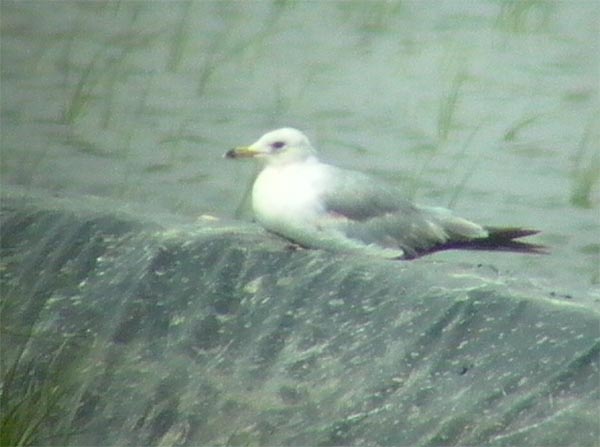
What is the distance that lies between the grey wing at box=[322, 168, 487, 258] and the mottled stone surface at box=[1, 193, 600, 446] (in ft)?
0.23

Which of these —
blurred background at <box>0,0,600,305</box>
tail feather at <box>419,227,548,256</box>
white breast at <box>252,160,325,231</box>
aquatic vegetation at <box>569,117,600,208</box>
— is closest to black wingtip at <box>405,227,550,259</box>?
tail feather at <box>419,227,548,256</box>

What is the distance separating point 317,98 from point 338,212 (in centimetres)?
303

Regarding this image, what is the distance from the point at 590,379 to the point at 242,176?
279cm

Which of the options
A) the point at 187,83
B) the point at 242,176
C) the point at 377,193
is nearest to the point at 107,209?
the point at 377,193

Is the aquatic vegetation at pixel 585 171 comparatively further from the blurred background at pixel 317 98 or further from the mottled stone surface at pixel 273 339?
the mottled stone surface at pixel 273 339

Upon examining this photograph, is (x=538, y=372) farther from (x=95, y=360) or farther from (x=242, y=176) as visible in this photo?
(x=242, y=176)

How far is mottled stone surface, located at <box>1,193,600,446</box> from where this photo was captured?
3.79 metres

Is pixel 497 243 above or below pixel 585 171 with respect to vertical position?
above

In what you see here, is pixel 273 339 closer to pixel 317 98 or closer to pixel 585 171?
pixel 585 171

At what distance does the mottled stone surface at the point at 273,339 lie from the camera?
3.79 metres

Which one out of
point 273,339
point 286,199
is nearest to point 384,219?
point 286,199

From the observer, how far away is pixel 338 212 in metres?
4.16

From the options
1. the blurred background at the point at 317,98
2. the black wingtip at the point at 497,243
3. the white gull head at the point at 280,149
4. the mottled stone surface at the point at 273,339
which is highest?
the white gull head at the point at 280,149

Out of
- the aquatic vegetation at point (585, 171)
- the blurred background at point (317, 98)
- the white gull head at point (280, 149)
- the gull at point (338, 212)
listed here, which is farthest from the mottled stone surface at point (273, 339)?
the aquatic vegetation at point (585, 171)
